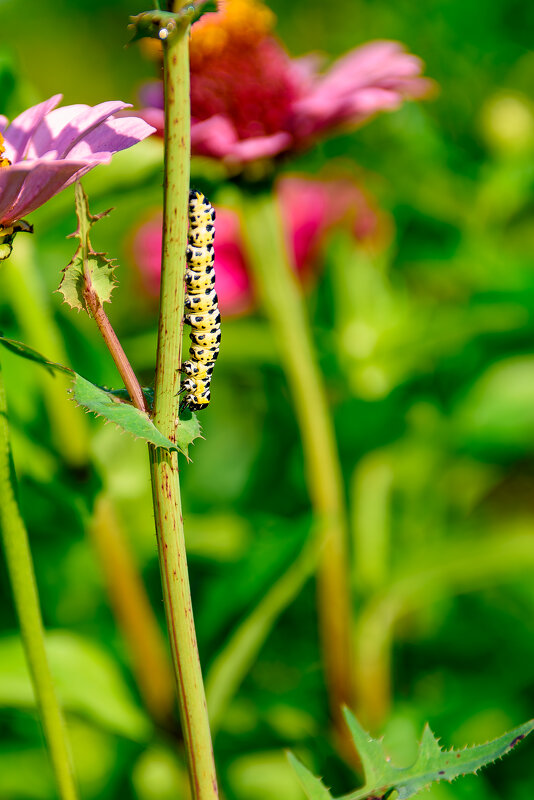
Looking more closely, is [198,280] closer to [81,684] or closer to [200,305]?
[200,305]

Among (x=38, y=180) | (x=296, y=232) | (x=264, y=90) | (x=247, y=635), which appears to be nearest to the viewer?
(x=38, y=180)

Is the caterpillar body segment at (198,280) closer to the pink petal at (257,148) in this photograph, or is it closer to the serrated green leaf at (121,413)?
the serrated green leaf at (121,413)

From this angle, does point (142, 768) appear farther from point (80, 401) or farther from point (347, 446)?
point (80, 401)

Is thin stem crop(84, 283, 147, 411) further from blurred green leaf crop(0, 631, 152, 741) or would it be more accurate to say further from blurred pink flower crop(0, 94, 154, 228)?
blurred green leaf crop(0, 631, 152, 741)

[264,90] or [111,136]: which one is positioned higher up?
[264,90]

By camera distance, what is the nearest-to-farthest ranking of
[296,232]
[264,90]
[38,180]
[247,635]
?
[38,180]
[247,635]
[264,90]
[296,232]

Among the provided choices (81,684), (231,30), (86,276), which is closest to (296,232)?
(231,30)

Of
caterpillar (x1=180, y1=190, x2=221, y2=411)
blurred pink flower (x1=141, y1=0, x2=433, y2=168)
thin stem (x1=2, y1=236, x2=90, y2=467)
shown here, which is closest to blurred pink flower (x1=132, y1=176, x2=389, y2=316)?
blurred pink flower (x1=141, y1=0, x2=433, y2=168)
